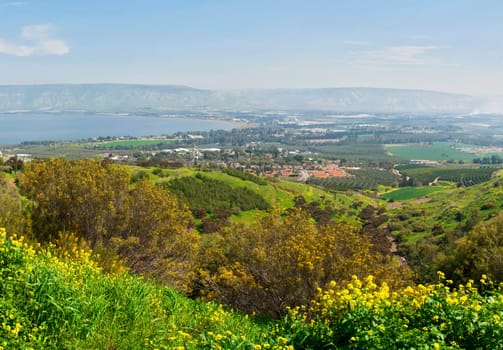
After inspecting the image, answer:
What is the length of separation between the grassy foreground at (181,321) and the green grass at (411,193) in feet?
292

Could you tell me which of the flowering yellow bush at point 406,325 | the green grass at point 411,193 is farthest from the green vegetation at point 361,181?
the flowering yellow bush at point 406,325

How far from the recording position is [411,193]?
93.2 meters

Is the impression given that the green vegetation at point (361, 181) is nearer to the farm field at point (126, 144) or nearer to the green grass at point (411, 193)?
the green grass at point (411, 193)

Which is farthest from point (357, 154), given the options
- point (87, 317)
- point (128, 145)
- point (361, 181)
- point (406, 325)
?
A: point (87, 317)

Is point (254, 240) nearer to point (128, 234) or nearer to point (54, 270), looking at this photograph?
point (128, 234)

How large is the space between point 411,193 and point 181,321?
95614mm

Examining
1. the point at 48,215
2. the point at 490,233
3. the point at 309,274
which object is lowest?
the point at 490,233

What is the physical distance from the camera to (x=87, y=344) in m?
4.97

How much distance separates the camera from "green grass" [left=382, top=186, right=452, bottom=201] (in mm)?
89438

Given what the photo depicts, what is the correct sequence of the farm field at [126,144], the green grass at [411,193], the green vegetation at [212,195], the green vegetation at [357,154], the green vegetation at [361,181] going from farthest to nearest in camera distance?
the farm field at [126,144], the green vegetation at [357,154], the green vegetation at [361,181], the green grass at [411,193], the green vegetation at [212,195]

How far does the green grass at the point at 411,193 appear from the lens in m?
89.4

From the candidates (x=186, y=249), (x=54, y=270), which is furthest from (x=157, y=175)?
(x=54, y=270)

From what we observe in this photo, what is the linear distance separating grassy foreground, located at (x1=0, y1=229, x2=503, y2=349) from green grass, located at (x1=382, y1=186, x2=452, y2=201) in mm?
89060

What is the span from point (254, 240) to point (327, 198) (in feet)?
208
